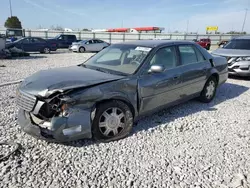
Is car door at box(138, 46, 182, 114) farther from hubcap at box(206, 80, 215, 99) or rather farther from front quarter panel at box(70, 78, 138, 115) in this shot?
hubcap at box(206, 80, 215, 99)

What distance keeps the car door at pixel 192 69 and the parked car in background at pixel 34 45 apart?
14.5m

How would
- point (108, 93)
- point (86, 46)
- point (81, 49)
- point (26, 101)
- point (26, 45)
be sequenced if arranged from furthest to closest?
point (86, 46) → point (81, 49) → point (26, 45) → point (108, 93) → point (26, 101)

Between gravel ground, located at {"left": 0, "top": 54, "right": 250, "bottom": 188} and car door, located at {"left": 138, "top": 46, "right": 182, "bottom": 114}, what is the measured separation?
1.42 feet

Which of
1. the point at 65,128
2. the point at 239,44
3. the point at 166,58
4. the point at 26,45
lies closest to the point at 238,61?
the point at 239,44

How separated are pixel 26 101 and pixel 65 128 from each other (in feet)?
2.33

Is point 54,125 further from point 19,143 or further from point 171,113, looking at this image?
point 171,113

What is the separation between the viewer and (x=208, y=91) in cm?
501

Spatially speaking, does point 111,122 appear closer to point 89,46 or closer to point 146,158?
point 146,158

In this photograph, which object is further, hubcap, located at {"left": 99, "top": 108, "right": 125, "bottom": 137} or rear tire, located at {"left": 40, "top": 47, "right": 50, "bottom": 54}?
rear tire, located at {"left": 40, "top": 47, "right": 50, "bottom": 54}

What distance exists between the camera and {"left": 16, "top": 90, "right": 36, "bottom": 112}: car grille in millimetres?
2770

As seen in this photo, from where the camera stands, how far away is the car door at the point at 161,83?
3.41 metres

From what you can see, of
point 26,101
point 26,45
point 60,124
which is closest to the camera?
point 60,124

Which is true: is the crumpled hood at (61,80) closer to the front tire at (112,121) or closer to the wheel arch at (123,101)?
the wheel arch at (123,101)

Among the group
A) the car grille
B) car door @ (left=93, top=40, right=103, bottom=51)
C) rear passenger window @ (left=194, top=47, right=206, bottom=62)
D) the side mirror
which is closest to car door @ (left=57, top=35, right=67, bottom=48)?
car door @ (left=93, top=40, right=103, bottom=51)
